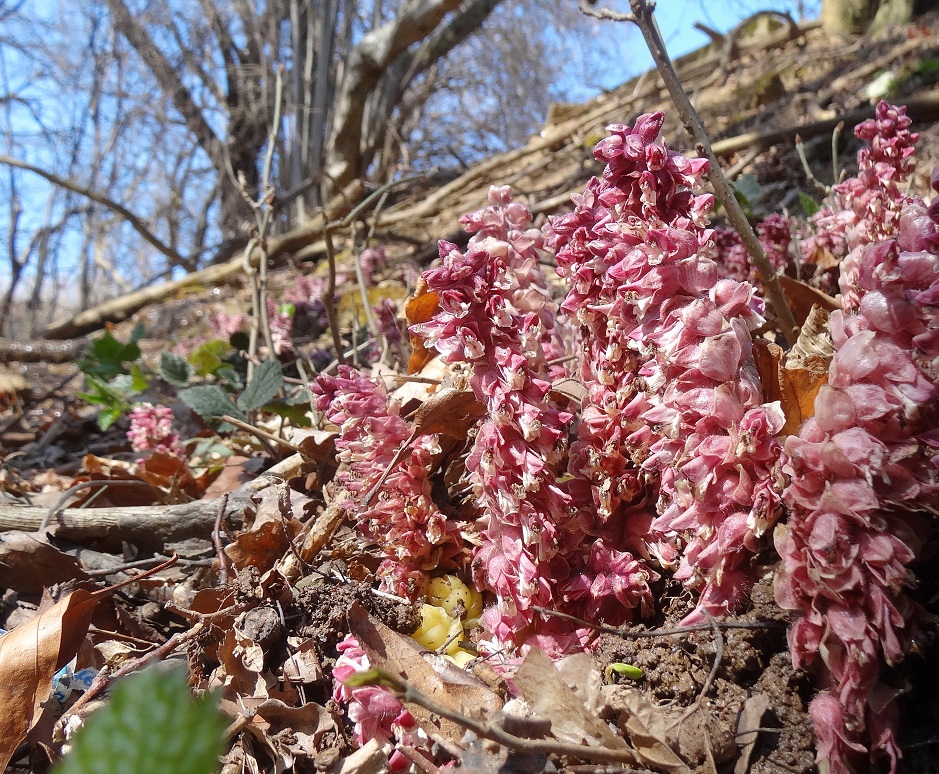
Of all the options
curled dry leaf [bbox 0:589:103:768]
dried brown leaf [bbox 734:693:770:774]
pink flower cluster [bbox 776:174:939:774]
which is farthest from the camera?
curled dry leaf [bbox 0:589:103:768]

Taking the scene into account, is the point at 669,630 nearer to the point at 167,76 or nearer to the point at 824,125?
the point at 824,125

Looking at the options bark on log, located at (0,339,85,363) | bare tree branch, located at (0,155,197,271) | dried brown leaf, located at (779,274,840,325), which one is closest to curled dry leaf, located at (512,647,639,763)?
dried brown leaf, located at (779,274,840,325)

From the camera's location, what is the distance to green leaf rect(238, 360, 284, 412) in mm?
2283

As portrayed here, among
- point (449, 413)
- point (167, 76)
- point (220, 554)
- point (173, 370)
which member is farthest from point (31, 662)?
point (167, 76)

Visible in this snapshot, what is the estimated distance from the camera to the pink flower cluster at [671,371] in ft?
3.21

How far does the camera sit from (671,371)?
1038 millimetres

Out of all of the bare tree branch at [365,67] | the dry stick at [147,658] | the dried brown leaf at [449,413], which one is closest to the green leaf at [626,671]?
the dried brown leaf at [449,413]

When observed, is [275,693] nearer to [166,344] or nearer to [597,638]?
[597,638]

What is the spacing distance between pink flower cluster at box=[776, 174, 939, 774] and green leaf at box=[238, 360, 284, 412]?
172cm

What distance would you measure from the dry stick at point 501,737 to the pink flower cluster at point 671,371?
257 millimetres

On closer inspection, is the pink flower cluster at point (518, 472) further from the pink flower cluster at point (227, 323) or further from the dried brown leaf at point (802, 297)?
the pink flower cluster at point (227, 323)

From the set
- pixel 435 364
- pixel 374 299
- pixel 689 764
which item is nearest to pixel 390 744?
pixel 689 764

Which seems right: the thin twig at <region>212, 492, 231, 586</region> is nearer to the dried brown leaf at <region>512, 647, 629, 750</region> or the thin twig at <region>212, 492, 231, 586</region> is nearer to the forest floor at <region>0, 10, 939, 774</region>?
the forest floor at <region>0, 10, 939, 774</region>

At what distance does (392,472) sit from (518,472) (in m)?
0.32
